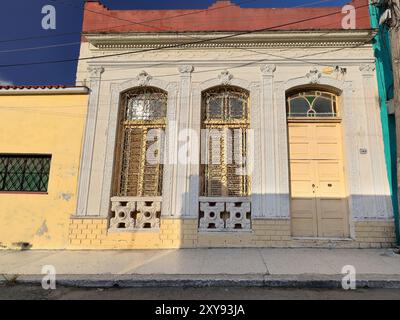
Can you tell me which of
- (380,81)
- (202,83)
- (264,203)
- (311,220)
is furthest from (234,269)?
(380,81)

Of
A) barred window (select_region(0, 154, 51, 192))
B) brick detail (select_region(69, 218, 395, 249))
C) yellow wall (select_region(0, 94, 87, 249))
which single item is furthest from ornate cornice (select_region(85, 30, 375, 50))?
brick detail (select_region(69, 218, 395, 249))

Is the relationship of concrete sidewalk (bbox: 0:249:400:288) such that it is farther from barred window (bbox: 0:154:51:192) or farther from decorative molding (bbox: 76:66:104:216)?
barred window (bbox: 0:154:51:192)

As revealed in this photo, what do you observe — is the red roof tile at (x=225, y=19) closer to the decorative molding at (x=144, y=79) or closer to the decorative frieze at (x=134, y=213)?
the decorative molding at (x=144, y=79)

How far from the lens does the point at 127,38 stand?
7012 mm

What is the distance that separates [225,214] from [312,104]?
3436 millimetres

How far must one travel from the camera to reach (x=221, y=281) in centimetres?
397

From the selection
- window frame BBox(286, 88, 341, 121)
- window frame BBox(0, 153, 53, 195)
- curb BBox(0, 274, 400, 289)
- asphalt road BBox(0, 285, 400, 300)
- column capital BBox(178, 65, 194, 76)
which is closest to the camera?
asphalt road BBox(0, 285, 400, 300)

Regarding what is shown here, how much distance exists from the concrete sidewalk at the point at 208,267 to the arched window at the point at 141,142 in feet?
5.14

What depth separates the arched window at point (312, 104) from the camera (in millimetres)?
6844

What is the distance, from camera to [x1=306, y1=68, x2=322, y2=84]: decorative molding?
6.67m

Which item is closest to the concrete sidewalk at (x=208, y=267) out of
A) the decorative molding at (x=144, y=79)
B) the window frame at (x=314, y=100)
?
the window frame at (x=314, y=100)

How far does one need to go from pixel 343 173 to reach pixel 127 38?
614 centimetres

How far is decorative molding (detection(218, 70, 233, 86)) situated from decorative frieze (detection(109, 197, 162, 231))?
3.19 metres

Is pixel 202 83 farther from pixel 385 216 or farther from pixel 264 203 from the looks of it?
pixel 385 216
